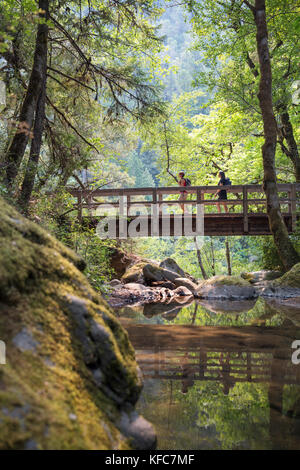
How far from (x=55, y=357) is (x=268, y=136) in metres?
9.69

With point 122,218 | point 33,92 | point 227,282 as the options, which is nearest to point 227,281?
point 227,282

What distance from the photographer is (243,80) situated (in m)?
14.5

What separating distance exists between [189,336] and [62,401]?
11.7 feet

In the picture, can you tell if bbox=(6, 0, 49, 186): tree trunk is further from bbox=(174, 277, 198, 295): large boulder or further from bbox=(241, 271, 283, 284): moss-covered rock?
bbox=(241, 271, 283, 284): moss-covered rock

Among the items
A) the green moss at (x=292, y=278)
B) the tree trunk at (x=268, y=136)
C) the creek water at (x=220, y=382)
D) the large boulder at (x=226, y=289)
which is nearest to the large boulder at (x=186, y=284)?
the large boulder at (x=226, y=289)

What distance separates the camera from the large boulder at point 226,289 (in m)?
10.4

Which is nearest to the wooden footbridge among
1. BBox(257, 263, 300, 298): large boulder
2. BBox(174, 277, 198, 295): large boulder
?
BBox(174, 277, 198, 295): large boulder

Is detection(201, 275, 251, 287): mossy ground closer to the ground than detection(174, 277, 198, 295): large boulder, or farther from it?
farther from it

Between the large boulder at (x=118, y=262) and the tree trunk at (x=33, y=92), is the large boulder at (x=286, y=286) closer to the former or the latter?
the large boulder at (x=118, y=262)

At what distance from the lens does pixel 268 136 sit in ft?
34.0

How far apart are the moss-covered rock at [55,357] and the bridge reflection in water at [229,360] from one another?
0.96 metres

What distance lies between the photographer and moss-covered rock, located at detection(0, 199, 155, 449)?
1.55 metres

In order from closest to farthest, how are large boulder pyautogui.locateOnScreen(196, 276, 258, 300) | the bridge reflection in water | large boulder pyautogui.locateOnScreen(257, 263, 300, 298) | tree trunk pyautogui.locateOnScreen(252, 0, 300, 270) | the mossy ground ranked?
the bridge reflection in water, large boulder pyautogui.locateOnScreen(257, 263, 300, 298), tree trunk pyautogui.locateOnScreen(252, 0, 300, 270), large boulder pyautogui.locateOnScreen(196, 276, 258, 300), the mossy ground

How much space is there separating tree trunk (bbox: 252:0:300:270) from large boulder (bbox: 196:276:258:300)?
4.26ft
